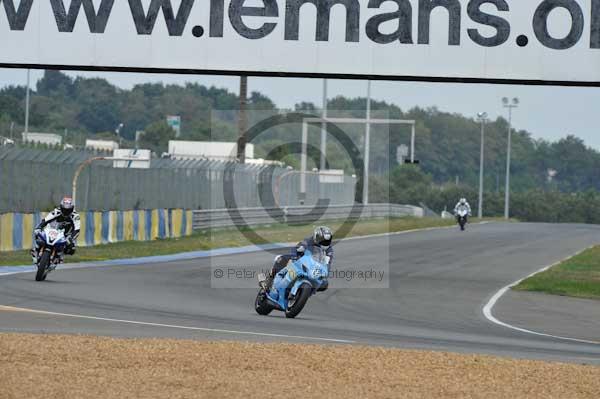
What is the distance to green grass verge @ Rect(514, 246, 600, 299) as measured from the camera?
91.9ft

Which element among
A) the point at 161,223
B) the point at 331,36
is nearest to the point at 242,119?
the point at 161,223

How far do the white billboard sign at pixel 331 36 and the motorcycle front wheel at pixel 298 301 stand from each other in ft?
10.1

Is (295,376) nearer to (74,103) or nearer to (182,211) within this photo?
(182,211)

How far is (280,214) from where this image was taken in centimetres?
5178

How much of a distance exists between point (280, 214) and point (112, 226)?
1527 centimetres

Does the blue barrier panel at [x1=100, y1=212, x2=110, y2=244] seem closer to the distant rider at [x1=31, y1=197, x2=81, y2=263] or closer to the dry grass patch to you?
the distant rider at [x1=31, y1=197, x2=81, y2=263]

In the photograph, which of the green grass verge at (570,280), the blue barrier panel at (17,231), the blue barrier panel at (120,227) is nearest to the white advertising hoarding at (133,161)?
the blue barrier panel at (120,227)

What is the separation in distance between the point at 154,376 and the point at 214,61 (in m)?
7.93

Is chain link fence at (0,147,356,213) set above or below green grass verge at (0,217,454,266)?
above

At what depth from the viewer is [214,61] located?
1758 centimetres

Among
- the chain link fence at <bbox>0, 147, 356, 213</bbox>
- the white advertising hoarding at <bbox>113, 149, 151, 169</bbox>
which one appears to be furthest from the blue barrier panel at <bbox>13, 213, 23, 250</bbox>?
the white advertising hoarding at <bbox>113, 149, 151, 169</bbox>

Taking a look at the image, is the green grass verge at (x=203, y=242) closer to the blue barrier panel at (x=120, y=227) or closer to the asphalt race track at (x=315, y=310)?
the blue barrier panel at (x=120, y=227)

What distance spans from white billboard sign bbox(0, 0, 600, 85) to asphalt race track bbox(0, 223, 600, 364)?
3.60 meters

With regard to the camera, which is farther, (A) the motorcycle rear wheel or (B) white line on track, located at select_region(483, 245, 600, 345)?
(A) the motorcycle rear wheel
